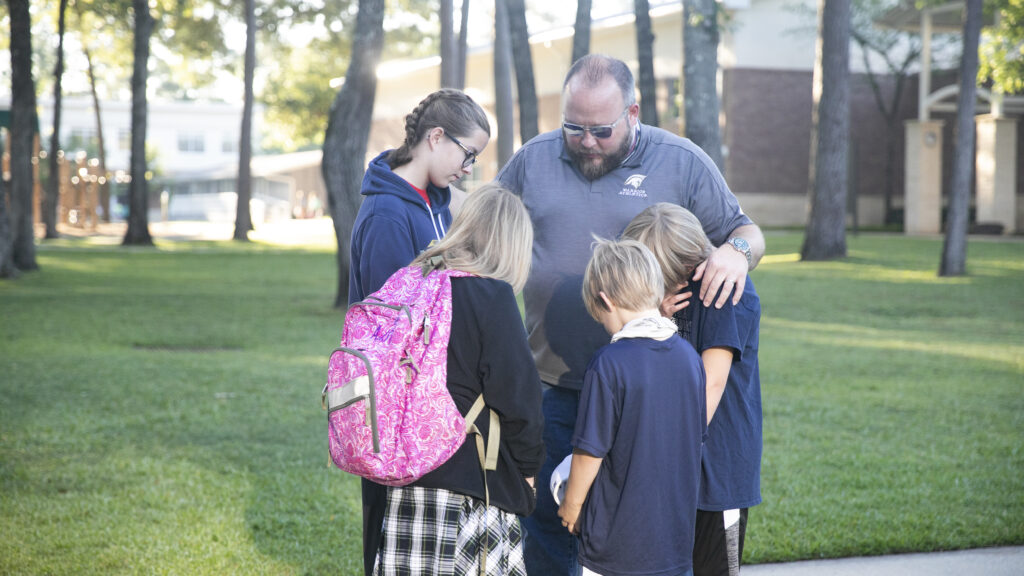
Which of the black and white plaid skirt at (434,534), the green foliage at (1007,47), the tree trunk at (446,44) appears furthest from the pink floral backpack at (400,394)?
the green foliage at (1007,47)

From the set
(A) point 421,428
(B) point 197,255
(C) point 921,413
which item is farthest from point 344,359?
(B) point 197,255

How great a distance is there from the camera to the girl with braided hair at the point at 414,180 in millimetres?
3221

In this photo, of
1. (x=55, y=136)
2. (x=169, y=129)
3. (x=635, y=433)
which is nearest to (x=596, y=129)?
(x=635, y=433)

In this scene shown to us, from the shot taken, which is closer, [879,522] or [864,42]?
[879,522]

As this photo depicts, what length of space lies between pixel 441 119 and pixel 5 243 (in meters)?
A: 16.7

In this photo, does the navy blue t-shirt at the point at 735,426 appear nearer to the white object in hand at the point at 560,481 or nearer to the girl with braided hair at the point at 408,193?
the white object in hand at the point at 560,481

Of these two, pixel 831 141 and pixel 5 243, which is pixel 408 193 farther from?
pixel 831 141

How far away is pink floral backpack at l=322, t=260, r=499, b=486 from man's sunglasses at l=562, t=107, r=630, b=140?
0.78m

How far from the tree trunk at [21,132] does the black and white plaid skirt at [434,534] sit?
17808 mm

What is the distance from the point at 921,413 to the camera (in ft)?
25.4

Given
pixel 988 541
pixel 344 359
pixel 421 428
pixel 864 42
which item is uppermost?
pixel 864 42

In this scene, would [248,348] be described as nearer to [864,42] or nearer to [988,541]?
[988,541]

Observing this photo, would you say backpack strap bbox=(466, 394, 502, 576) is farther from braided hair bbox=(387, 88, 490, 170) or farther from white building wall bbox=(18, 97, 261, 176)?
white building wall bbox=(18, 97, 261, 176)

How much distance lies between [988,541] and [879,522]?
1.68ft
